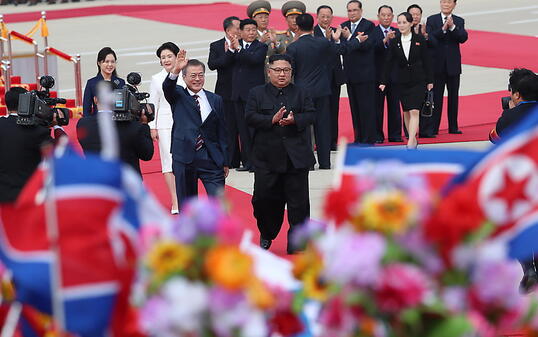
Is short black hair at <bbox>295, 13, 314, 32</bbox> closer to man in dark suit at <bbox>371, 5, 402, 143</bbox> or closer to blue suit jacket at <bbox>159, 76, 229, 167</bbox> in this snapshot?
man in dark suit at <bbox>371, 5, 402, 143</bbox>

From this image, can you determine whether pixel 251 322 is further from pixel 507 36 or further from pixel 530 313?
pixel 507 36

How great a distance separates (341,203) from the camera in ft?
11.4

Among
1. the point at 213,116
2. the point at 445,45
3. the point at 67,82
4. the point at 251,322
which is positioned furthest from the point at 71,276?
the point at 67,82

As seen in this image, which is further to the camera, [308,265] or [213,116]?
[213,116]

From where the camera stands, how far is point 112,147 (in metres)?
3.71

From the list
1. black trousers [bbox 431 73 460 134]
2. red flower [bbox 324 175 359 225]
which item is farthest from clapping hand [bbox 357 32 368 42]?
red flower [bbox 324 175 359 225]

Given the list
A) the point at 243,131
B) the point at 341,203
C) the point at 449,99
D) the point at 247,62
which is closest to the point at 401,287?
the point at 341,203

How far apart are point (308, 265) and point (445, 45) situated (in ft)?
40.3

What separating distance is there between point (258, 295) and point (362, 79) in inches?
466

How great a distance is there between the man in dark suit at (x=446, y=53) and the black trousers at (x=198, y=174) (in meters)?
5.63

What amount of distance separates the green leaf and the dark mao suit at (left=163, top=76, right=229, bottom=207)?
7078 mm

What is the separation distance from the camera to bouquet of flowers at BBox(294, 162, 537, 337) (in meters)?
3.32

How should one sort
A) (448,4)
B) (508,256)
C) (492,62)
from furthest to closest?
(492,62) → (448,4) → (508,256)

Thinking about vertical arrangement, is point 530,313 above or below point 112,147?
below
